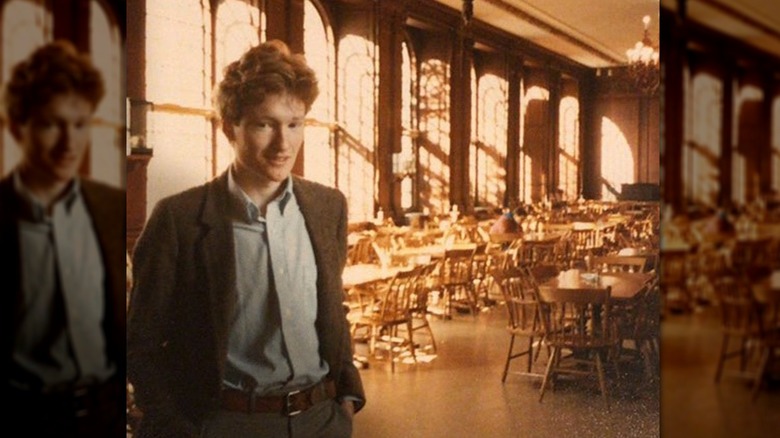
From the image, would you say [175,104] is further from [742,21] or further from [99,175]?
[742,21]

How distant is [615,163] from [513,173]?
0.43 m

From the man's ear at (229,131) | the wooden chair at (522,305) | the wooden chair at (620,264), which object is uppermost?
the man's ear at (229,131)

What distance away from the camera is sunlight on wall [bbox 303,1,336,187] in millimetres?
4402

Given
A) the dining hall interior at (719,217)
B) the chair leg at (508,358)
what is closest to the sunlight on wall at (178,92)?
the chair leg at (508,358)

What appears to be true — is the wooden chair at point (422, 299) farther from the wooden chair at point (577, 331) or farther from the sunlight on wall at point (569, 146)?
the sunlight on wall at point (569, 146)

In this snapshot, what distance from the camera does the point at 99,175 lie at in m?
Result: 4.54

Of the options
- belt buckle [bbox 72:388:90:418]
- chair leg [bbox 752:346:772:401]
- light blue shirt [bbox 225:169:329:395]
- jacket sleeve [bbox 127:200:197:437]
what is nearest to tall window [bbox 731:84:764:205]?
chair leg [bbox 752:346:772:401]

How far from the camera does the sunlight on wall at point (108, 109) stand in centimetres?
452

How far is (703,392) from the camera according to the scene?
3.90 metres

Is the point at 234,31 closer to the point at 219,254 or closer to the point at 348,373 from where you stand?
the point at 219,254

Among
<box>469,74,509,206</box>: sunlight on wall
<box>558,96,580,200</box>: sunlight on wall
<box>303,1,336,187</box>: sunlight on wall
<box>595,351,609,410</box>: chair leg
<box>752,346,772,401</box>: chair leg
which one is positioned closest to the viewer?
<box>752,346,772,401</box>: chair leg

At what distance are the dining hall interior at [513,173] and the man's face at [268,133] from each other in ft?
0.21

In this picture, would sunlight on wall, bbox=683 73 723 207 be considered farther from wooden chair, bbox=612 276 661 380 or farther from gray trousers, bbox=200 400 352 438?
gray trousers, bbox=200 400 352 438

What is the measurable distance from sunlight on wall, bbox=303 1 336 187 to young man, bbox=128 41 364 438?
5cm
